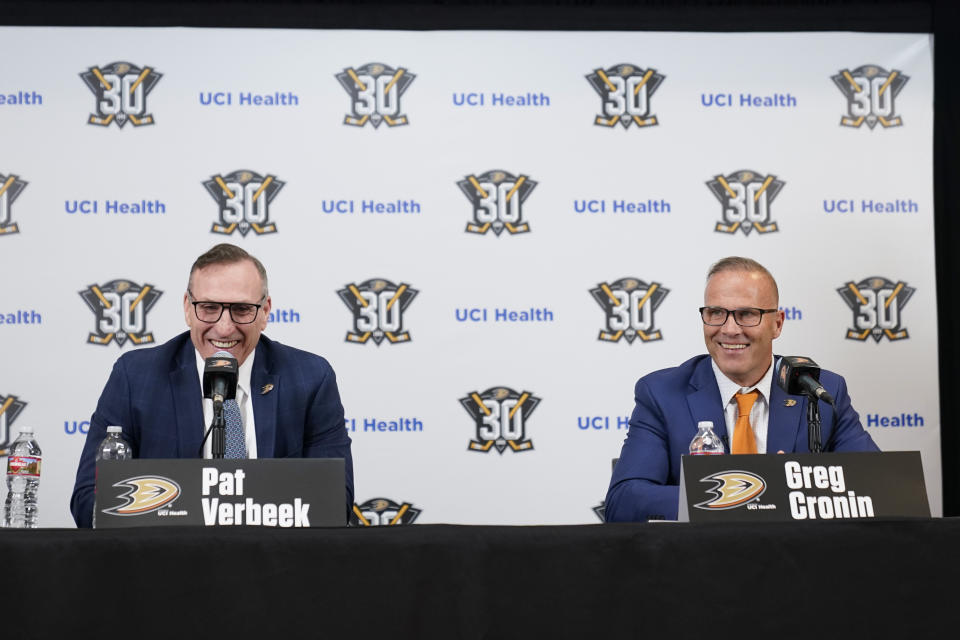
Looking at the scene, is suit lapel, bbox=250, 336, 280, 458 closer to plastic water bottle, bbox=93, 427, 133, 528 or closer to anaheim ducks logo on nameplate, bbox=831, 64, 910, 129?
plastic water bottle, bbox=93, 427, 133, 528

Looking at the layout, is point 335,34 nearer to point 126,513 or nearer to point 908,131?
point 908,131

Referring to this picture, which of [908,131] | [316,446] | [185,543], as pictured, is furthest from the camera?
[908,131]

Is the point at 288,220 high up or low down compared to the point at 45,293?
→ up

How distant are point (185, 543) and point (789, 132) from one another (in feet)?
12.2

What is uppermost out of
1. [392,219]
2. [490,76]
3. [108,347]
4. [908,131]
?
[490,76]

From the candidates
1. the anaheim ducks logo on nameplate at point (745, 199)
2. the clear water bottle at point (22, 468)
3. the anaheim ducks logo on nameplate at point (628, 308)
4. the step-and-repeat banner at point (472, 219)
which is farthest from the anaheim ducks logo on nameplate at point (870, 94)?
the clear water bottle at point (22, 468)

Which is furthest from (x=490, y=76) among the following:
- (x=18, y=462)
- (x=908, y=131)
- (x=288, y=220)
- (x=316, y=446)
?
(x=18, y=462)

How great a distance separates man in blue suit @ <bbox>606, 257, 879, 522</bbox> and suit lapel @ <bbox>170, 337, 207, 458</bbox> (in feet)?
3.77

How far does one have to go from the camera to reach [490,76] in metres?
4.48

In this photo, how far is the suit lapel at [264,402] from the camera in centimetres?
269

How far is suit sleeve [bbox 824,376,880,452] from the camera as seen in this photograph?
2.63 m

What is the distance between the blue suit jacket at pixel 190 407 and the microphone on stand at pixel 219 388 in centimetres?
58

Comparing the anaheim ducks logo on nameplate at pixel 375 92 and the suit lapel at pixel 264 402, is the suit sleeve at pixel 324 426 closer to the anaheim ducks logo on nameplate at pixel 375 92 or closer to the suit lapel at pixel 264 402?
the suit lapel at pixel 264 402

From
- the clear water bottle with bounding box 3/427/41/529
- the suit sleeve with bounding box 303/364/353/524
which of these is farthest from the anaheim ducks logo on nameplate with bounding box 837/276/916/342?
the clear water bottle with bounding box 3/427/41/529
